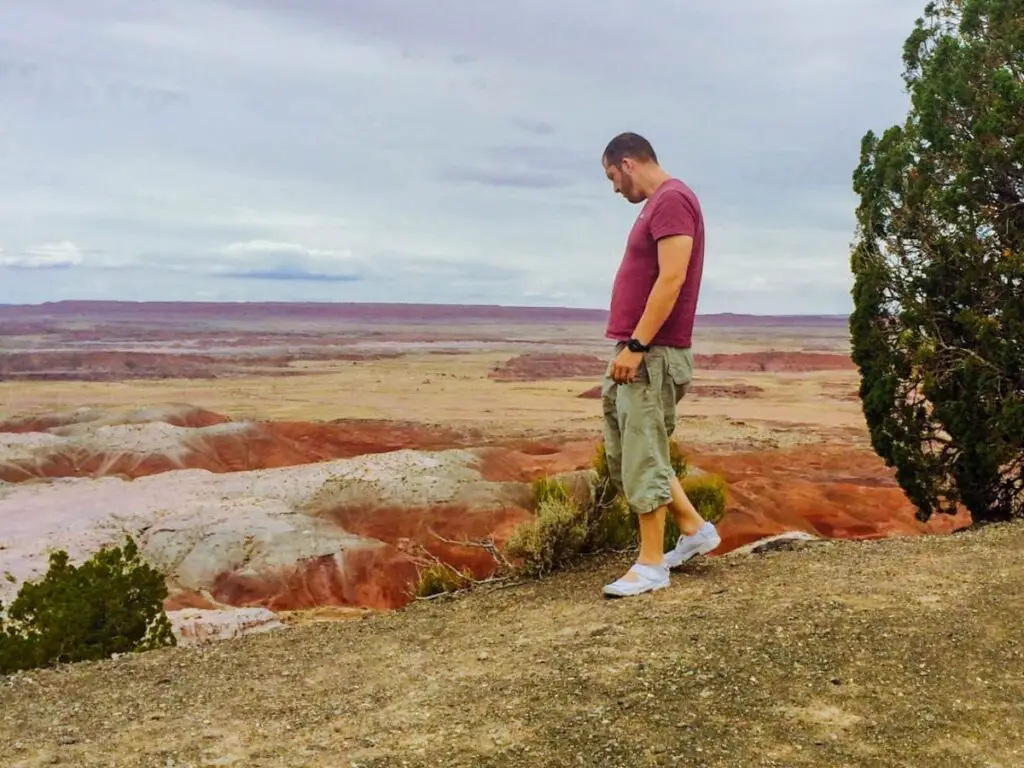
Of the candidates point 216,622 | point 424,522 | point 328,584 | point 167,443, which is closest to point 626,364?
point 216,622

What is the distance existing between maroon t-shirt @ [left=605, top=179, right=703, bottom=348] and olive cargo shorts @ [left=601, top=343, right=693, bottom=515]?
0.26ft

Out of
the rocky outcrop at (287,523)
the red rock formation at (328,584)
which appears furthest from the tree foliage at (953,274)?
the red rock formation at (328,584)

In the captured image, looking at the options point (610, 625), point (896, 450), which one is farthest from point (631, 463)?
point (896, 450)

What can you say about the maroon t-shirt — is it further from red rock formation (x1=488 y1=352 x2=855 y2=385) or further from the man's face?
red rock formation (x1=488 y1=352 x2=855 y2=385)

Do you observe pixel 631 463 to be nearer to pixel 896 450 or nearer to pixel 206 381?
pixel 896 450

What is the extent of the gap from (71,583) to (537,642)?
472 centimetres

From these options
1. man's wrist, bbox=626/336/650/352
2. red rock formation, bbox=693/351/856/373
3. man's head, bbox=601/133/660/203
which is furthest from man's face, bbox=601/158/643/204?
red rock formation, bbox=693/351/856/373

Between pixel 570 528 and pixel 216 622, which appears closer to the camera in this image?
pixel 570 528

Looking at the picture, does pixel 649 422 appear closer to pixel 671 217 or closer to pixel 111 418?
pixel 671 217

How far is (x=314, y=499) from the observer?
61.1 ft

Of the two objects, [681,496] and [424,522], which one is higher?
[681,496]

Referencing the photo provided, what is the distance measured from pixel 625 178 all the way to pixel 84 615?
17.0 feet

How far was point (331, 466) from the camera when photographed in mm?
20844

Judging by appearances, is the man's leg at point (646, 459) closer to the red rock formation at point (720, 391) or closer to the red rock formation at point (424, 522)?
the red rock formation at point (424, 522)
